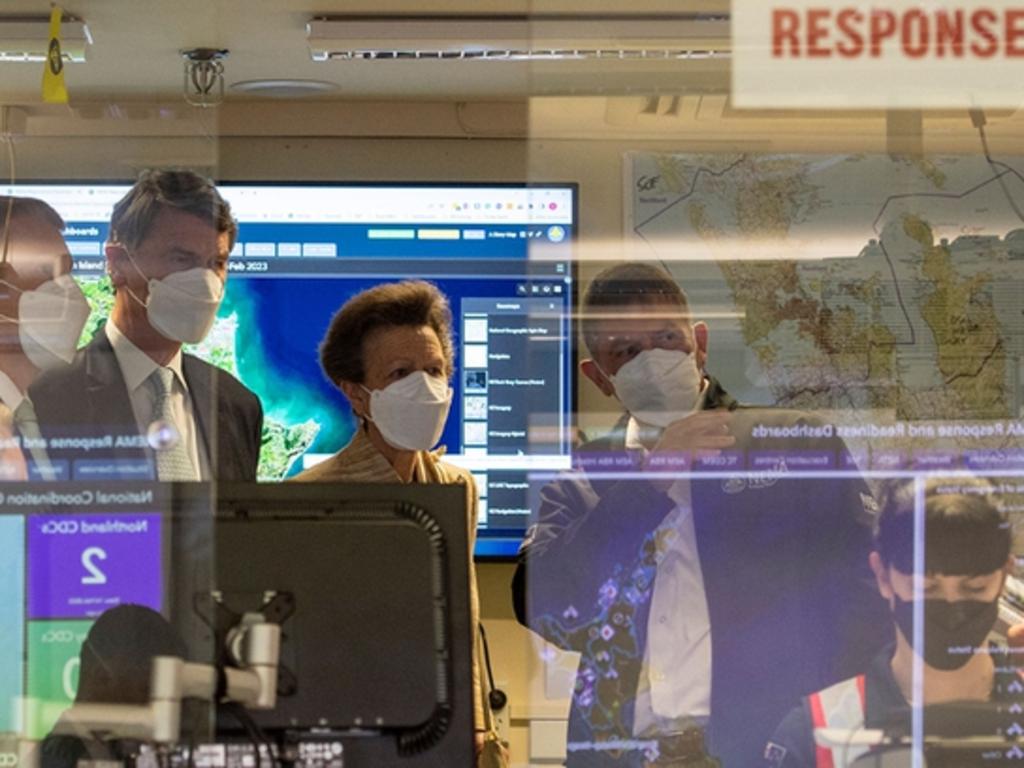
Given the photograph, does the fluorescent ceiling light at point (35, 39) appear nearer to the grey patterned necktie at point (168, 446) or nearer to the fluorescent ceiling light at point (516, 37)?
the fluorescent ceiling light at point (516, 37)

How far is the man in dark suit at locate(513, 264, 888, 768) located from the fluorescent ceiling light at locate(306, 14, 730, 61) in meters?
0.40

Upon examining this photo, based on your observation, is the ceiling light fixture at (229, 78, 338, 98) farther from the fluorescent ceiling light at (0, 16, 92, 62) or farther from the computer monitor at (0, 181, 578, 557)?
Result: the fluorescent ceiling light at (0, 16, 92, 62)

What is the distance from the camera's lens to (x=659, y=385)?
2.61 metres

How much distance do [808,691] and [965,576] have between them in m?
0.32

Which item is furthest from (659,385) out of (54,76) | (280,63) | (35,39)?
(280,63)

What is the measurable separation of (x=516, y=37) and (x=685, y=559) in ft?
5.78

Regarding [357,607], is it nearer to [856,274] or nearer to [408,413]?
[856,274]

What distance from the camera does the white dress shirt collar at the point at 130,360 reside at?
2.26m

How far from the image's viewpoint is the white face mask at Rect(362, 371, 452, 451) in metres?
3.16

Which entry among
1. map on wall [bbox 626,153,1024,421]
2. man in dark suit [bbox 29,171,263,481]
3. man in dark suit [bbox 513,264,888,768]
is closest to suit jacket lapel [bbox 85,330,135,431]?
man in dark suit [bbox 29,171,263,481]

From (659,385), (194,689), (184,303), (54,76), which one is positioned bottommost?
(194,689)

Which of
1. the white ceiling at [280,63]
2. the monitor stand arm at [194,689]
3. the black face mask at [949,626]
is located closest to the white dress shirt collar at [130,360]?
the white ceiling at [280,63]

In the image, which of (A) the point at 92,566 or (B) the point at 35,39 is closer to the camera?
(A) the point at 92,566

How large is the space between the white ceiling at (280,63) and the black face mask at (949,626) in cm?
91
